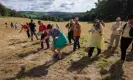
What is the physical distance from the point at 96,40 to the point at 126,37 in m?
1.55

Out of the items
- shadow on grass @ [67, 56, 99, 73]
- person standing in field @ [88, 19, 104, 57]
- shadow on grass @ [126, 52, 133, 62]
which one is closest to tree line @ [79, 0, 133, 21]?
shadow on grass @ [126, 52, 133, 62]

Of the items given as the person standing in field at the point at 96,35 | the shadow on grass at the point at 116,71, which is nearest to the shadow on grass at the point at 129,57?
the shadow on grass at the point at 116,71

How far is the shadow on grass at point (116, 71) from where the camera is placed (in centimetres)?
1108

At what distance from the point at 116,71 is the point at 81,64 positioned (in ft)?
6.04

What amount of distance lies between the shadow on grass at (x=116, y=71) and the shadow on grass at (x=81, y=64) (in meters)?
1.21

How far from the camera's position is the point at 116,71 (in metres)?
11.7

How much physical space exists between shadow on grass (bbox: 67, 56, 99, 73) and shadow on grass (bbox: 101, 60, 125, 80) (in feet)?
3.98

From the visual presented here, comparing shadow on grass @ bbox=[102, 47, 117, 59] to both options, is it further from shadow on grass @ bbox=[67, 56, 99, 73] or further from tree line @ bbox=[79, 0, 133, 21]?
tree line @ bbox=[79, 0, 133, 21]

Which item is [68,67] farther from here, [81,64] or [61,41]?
[61,41]

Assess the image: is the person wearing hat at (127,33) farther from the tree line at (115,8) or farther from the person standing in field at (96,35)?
the tree line at (115,8)

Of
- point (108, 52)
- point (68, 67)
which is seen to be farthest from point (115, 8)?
point (68, 67)

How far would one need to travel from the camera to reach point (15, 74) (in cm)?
1210

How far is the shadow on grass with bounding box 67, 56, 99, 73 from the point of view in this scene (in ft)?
40.1

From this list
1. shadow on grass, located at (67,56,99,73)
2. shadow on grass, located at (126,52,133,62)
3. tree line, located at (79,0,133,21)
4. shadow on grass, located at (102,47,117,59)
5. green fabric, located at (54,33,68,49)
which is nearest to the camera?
shadow on grass, located at (67,56,99,73)
